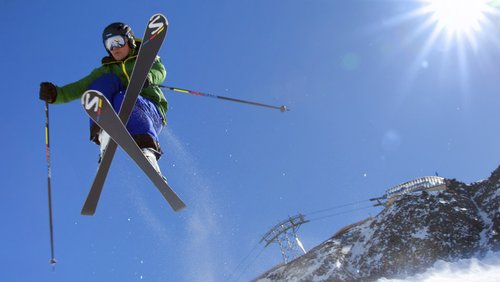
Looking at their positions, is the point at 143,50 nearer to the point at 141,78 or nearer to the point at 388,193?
the point at 141,78

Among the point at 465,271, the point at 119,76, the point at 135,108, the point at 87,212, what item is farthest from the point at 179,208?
the point at 465,271

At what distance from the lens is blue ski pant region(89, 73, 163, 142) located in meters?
4.45

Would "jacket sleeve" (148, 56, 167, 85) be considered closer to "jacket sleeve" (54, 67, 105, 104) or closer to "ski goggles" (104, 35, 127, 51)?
"ski goggles" (104, 35, 127, 51)

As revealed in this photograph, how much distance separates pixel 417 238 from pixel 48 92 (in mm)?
8431

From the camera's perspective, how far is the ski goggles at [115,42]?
16.4 ft

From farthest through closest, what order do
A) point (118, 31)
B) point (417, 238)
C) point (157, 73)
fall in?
point (417, 238)
point (157, 73)
point (118, 31)

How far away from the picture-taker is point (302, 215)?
30.6 metres

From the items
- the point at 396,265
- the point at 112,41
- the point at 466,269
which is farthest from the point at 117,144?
the point at 396,265

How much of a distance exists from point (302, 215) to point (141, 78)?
2746cm

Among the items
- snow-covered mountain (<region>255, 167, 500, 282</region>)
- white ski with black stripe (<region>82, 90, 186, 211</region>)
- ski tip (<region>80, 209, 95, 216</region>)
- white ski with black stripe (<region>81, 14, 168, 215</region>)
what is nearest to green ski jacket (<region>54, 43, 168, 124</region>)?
white ski with black stripe (<region>81, 14, 168, 215</region>)

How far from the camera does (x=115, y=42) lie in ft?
16.4

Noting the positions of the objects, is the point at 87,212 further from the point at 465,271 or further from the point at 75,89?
the point at 465,271

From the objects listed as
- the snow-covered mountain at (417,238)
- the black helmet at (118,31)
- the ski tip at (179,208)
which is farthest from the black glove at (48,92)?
the snow-covered mountain at (417,238)

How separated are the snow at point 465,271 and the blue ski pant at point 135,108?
15.8 ft
